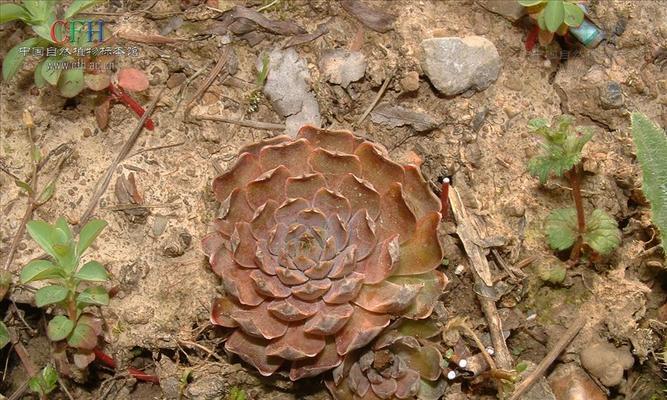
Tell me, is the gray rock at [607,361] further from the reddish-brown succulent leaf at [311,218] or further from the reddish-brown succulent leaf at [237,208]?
the reddish-brown succulent leaf at [237,208]

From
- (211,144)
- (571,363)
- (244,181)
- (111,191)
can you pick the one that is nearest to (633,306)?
(571,363)

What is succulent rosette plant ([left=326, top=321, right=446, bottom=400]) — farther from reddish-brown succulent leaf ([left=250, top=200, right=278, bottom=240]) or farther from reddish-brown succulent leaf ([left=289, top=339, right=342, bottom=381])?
reddish-brown succulent leaf ([left=250, top=200, right=278, bottom=240])

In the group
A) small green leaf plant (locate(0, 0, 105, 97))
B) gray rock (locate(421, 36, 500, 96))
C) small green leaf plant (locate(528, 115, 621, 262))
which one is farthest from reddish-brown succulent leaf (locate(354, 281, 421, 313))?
small green leaf plant (locate(0, 0, 105, 97))

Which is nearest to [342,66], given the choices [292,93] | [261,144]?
[292,93]

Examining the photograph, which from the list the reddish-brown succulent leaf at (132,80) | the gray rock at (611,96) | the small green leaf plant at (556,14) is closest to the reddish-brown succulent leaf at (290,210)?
the reddish-brown succulent leaf at (132,80)

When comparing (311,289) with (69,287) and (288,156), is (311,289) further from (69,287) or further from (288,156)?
(69,287)

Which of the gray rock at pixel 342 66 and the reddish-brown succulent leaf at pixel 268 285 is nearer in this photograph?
the reddish-brown succulent leaf at pixel 268 285
